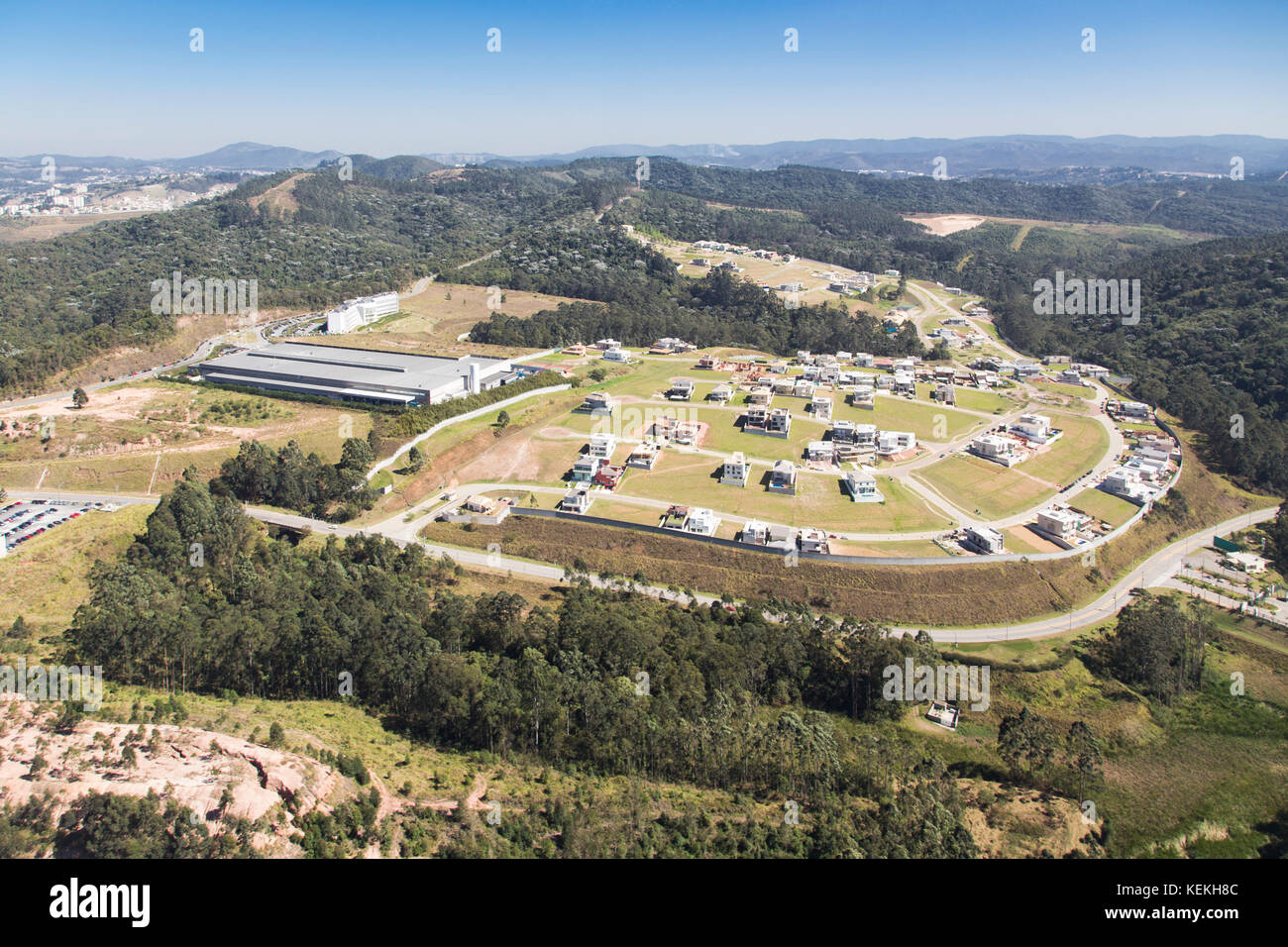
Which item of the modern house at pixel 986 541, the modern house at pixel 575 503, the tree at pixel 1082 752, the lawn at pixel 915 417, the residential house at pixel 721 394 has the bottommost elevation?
the tree at pixel 1082 752

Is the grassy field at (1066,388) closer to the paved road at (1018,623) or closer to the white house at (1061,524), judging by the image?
the paved road at (1018,623)

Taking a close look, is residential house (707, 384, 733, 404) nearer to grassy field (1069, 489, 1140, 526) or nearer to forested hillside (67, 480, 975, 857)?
grassy field (1069, 489, 1140, 526)

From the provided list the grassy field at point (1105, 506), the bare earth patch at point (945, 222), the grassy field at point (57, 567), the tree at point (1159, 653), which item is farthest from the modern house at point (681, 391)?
the bare earth patch at point (945, 222)

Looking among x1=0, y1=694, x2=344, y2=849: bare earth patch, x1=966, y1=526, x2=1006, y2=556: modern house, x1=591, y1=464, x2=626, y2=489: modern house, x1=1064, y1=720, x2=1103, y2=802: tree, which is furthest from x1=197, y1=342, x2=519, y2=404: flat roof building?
x1=1064, y1=720, x2=1103, y2=802: tree

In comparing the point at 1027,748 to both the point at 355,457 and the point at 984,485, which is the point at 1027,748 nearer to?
the point at 984,485
